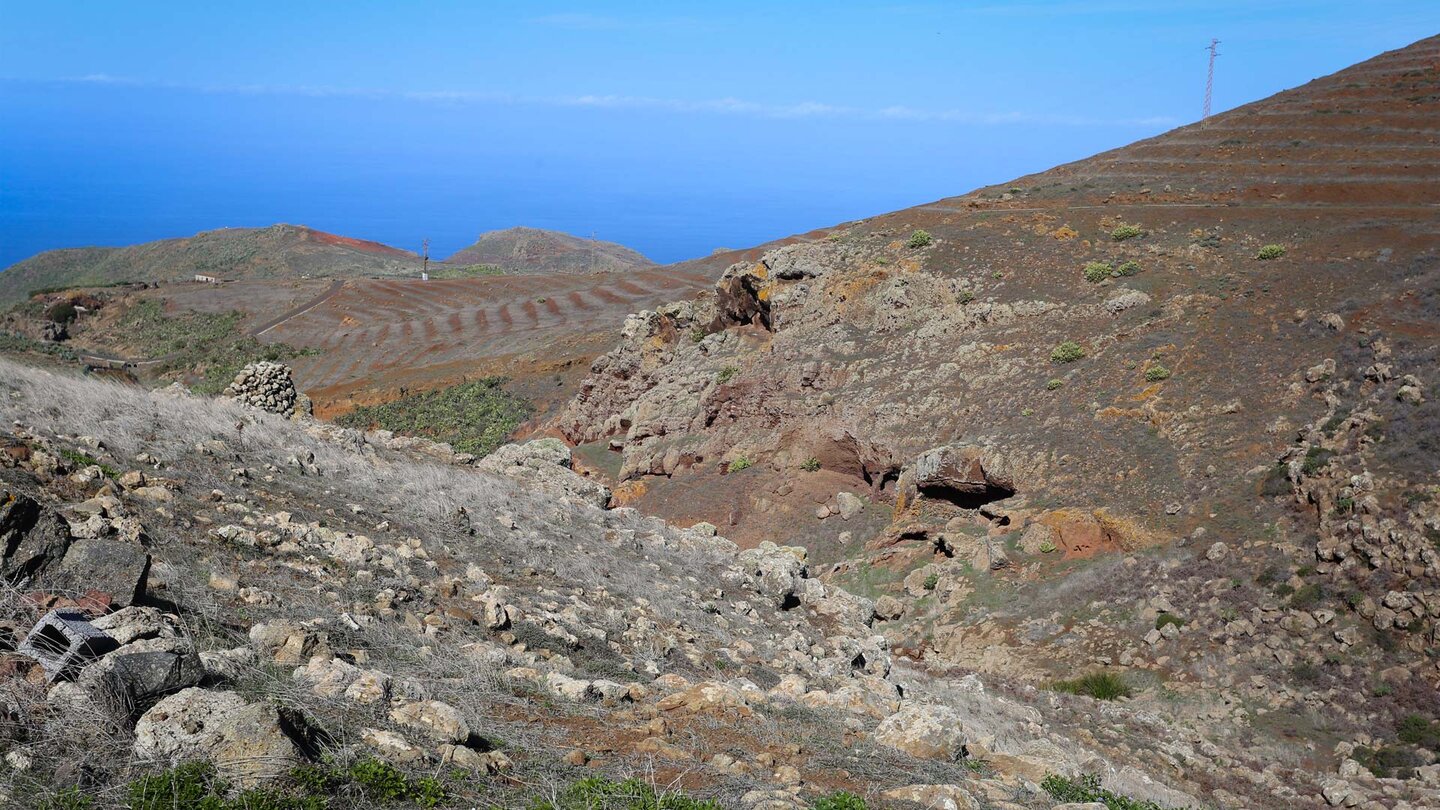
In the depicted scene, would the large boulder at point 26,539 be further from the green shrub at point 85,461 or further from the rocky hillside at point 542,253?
the rocky hillside at point 542,253

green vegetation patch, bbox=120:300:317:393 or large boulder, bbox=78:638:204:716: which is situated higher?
green vegetation patch, bbox=120:300:317:393

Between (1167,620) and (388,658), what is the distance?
1335 centimetres

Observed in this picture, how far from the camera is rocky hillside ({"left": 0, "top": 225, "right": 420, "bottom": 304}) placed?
9181cm

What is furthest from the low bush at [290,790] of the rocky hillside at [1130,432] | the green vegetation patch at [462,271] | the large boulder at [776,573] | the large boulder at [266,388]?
the green vegetation patch at [462,271]

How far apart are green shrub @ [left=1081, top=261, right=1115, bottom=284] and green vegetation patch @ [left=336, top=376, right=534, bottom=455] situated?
21444mm

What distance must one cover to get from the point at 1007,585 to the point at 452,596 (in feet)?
41.2

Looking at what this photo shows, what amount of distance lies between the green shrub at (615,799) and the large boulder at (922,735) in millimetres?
2735

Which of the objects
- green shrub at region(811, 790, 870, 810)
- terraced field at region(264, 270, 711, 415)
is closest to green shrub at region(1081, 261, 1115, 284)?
terraced field at region(264, 270, 711, 415)

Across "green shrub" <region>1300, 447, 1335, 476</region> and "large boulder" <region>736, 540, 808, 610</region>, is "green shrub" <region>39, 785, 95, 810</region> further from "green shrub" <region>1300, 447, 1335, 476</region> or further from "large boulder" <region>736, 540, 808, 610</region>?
"green shrub" <region>1300, 447, 1335, 476</region>

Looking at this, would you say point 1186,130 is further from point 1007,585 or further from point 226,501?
point 226,501

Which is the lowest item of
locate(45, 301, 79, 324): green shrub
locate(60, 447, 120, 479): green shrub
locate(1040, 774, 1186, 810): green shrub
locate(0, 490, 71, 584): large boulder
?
locate(1040, 774, 1186, 810): green shrub

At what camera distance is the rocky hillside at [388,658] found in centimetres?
414

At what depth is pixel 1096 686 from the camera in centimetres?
1439

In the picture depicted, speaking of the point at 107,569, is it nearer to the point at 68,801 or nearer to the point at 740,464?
the point at 68,801
